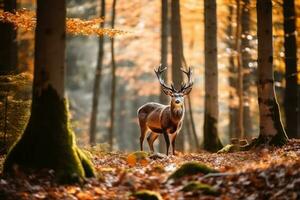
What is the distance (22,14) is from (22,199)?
6776 millimetres

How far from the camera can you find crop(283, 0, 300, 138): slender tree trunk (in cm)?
1838

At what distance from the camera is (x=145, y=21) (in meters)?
28.1

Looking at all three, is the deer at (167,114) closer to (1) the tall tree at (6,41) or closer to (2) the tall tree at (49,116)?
(1) the tall tree at (6,41)

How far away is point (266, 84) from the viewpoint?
13211mm

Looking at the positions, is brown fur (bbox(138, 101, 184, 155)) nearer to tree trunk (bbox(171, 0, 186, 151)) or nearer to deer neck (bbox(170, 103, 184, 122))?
deer neck (bbox(170, 103, 184, 122))

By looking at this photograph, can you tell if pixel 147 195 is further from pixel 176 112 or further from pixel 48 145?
pixel 176 112

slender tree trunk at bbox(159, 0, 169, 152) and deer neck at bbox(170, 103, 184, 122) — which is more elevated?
slender tree trunk at bbox(159, 0, 169, 152)

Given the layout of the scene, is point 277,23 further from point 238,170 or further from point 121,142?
point 121,142

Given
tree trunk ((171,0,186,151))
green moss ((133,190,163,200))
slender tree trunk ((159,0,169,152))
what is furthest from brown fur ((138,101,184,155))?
green moss ((133,190,163,200))

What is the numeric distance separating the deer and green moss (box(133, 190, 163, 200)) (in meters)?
6.45

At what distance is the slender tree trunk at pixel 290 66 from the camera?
18375mm

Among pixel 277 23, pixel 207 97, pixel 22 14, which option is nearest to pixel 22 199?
pixel 22 14

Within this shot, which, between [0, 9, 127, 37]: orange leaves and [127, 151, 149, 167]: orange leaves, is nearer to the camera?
[127, 151, 149, 167]: orange leaves

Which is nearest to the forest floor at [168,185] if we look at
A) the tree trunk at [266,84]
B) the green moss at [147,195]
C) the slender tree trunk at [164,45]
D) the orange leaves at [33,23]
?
the green moss at [147,195]
